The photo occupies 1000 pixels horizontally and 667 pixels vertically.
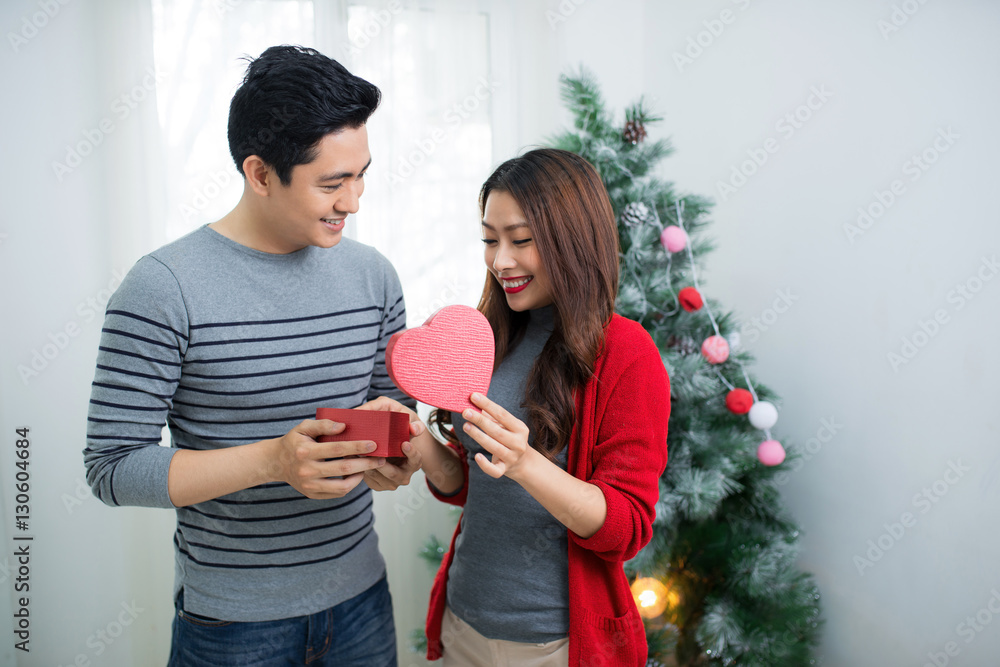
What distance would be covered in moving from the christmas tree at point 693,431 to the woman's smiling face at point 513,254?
0.72 metres

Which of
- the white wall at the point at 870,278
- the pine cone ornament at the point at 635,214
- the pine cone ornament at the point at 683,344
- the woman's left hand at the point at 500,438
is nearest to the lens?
the woman's left hand at the point at 500,438

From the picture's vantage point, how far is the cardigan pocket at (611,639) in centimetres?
112

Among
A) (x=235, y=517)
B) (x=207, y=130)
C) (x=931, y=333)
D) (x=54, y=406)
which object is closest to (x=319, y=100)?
(x=235, y=517)

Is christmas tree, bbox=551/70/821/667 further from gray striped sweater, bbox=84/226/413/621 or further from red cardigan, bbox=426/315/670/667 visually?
gray striped sweater, bbox=84/226/413/621

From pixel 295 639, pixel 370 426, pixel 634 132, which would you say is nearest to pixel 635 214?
pixel 634 132

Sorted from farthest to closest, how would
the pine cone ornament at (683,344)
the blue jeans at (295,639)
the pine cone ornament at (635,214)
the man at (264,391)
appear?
the pine cone ornament at (683,344)
the pine cone ornament at (635,214)
the blue jeans at (295,639)
the man at (264,391)

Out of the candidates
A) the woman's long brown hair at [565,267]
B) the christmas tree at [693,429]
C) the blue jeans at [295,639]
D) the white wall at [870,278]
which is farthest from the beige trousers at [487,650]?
the white wall at [870,278]

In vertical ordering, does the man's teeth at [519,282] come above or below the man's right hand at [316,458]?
above

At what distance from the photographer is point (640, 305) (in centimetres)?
187

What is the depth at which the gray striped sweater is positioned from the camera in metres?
1.07

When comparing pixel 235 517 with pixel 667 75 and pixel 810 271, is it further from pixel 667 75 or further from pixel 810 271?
pixel 667 75

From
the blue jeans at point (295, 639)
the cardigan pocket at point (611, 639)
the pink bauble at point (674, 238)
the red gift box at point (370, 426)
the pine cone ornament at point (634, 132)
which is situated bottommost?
the blue jeans at point (295, 639)

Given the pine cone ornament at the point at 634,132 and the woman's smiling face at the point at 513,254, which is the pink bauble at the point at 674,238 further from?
the woman's smiling face at the point at 513,254

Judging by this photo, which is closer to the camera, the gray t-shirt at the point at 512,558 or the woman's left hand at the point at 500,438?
the woman's left hand at the point at 500,438
